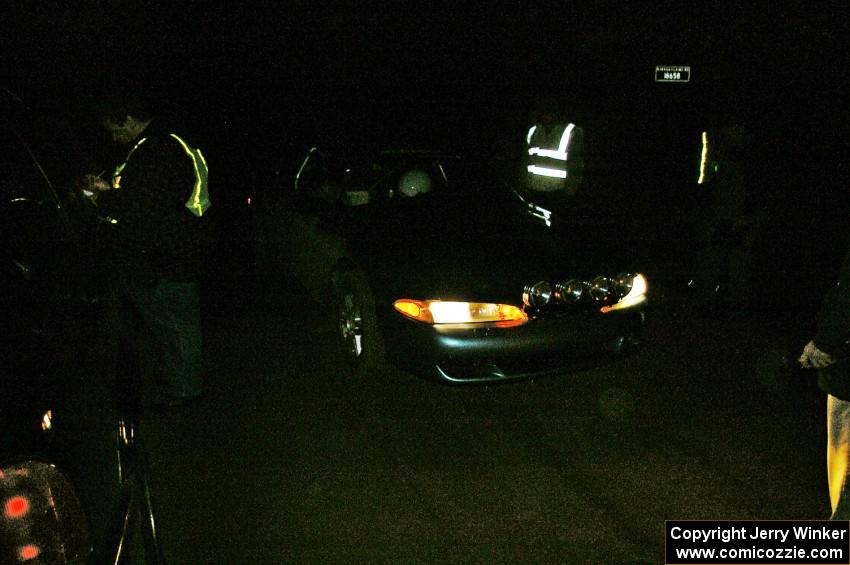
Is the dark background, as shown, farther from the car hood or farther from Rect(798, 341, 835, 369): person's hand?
Rect(798, 341, 835, 369): person's hand

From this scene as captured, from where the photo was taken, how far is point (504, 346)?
3.99 metres

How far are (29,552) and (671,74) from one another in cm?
1343

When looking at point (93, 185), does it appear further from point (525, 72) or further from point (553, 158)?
point (525, 72)

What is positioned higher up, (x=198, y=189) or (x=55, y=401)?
(x=198, y=189)

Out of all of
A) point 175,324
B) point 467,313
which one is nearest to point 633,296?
point 467,313

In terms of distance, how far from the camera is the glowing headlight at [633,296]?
443cm

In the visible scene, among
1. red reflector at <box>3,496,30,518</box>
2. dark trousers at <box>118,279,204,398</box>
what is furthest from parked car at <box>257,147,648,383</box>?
red reflector at <box>3,496,30,518</box>

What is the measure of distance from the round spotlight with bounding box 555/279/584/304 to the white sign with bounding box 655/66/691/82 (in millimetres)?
9847

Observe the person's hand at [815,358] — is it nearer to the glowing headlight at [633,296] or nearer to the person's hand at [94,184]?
the glowing headlight at [633,296]

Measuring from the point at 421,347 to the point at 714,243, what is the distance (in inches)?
149

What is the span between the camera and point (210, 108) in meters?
17.0

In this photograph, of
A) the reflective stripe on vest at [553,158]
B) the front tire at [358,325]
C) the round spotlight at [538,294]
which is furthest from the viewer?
the reflective stripe on vest at [553,158]

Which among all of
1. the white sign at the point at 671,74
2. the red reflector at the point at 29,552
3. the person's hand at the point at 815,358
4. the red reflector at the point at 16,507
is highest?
the white sign at the point at 671,74

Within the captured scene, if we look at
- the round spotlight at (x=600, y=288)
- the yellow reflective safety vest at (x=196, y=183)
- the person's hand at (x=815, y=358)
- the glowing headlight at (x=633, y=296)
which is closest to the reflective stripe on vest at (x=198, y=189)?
the yellow reflective safety vest at (x=196, y=183)
